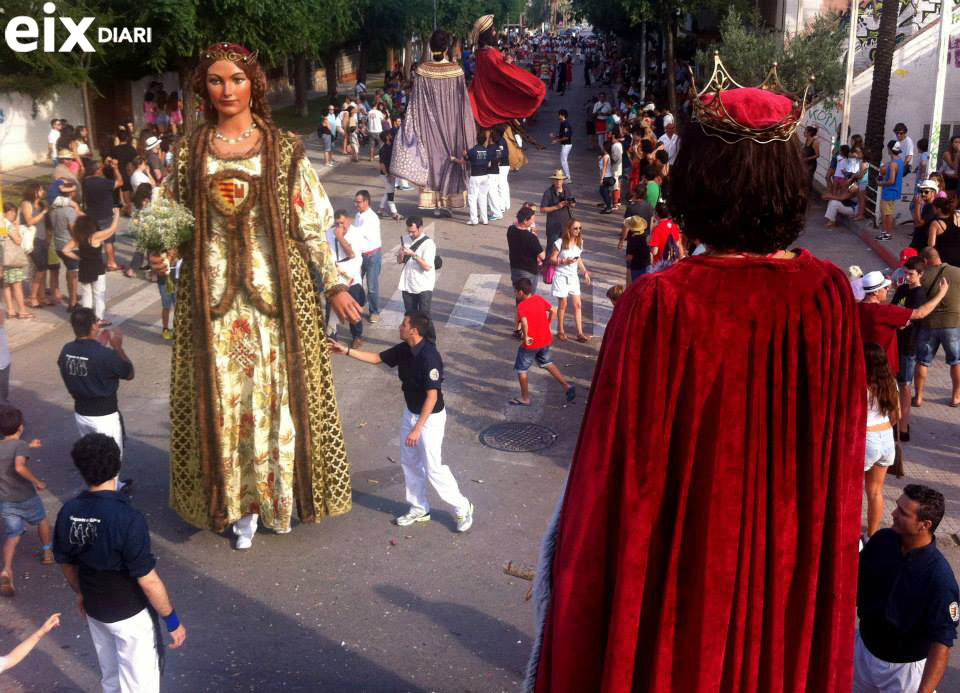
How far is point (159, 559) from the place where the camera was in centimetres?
687

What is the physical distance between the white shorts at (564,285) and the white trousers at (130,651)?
7.94 metres

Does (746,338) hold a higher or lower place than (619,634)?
higher

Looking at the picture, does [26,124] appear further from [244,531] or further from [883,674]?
[883,674]

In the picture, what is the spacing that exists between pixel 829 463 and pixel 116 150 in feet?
59.8

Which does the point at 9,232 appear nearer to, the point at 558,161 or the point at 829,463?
the point at 829,463

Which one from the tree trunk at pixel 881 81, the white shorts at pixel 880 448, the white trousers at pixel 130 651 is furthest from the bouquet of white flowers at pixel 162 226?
the tree trunk at pixel 881 81

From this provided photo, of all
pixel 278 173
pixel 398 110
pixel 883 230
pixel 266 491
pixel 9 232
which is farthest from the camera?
pixel 398 110

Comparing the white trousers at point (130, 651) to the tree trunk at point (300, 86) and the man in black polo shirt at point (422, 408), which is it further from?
the tree trunk at point (300, 86)

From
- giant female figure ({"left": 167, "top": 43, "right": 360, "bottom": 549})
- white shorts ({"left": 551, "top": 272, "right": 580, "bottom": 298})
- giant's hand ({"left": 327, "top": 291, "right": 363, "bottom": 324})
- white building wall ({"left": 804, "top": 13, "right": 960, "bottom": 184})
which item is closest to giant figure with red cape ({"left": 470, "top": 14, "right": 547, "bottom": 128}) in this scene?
white building wall ({"left": 804, "top": 13, "right": 960, "bottom": 184})

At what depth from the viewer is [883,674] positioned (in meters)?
4.36

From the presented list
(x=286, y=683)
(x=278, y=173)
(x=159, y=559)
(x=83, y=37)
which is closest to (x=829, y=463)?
(x=286, y=683)

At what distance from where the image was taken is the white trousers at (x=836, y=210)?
60.8 ft

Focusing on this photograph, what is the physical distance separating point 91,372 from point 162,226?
5.64 feet

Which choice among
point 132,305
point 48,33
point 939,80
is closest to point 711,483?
point 132,305
